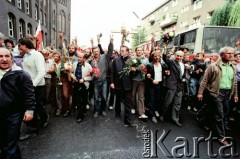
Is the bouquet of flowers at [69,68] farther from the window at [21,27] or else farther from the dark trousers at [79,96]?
the window at [21,27]

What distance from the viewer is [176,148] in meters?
3.92

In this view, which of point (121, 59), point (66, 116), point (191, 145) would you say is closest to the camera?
point (191, 145)

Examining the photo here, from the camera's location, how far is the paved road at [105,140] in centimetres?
363

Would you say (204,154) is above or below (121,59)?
below

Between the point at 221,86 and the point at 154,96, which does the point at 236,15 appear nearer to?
the point at 154,96

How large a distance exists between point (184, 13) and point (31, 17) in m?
25.5

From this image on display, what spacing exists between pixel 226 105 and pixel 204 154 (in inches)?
51.3

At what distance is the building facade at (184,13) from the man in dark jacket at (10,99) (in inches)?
1105

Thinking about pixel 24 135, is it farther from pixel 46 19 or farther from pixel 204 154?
pixel 46 19

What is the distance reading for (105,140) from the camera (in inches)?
165

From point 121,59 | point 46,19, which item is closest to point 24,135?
point 121,59

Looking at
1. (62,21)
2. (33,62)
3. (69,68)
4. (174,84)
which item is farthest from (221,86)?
(62,21)

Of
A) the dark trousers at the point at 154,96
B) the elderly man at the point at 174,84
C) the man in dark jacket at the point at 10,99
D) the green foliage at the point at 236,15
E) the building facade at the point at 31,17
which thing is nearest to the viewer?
the man in dark jacket at the point at 10,99

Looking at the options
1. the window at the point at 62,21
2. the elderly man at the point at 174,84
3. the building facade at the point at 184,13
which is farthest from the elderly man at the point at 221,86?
the window at the point at 62,21
